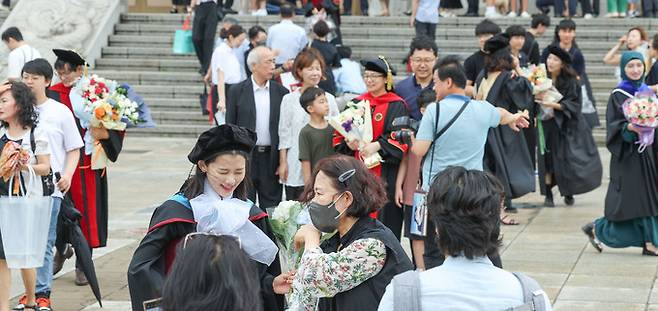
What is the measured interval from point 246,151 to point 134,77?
16.9m

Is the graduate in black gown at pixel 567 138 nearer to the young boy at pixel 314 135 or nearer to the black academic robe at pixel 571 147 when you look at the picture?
the black academic robe at pixel 571 147

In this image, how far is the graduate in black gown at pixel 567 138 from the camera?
43.9ft

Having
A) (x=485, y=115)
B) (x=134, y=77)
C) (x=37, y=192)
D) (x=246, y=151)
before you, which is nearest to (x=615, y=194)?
(x=485, y=115)

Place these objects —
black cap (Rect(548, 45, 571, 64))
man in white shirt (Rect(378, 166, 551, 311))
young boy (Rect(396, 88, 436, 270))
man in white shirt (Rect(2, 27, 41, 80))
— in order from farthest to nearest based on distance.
A: man in white shirt (Rect(2, 27, 41, 80)) < black cap (Rect(548, 45, 571, 64)) < young boy (Rect(396, 88, 436, 270)) < man in white shirt (Rect(378, 166, 551, 311))

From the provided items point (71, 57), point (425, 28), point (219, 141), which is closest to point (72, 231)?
point (71, 57)

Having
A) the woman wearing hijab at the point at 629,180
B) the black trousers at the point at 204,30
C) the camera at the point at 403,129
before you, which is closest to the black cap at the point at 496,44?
the woman wearing hijab at the point at 629,180

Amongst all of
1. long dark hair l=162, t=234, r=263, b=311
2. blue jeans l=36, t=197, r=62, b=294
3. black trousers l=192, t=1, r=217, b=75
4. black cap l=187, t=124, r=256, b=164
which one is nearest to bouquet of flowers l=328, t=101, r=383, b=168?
blue jeans l=36, t=197, r=62, b=294

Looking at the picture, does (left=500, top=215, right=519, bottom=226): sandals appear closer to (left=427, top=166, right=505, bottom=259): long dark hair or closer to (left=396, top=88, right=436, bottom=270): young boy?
(left=396, top=88, right=436, bottom=270): young boy

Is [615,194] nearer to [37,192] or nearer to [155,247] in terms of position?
[37,192]

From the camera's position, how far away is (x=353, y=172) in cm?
525

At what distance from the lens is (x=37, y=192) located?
8289mm

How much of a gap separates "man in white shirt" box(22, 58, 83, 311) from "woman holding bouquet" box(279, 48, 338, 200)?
203 cm

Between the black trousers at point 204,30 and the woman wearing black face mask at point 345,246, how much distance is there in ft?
47.8

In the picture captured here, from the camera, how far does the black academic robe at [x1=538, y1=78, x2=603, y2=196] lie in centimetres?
1342
